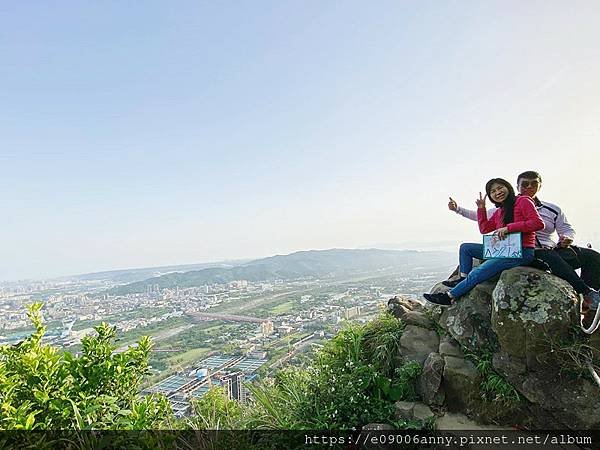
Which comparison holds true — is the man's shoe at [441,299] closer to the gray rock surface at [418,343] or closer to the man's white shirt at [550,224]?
the gray rock surface at [418,343]

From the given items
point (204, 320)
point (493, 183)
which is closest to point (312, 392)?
point (493, 183)

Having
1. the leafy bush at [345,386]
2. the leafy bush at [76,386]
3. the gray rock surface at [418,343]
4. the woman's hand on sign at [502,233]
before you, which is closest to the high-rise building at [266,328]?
the leafy bush at [345,386]

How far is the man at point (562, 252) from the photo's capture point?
12.0 ft

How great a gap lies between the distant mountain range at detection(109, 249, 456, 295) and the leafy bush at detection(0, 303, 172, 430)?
44.0ft

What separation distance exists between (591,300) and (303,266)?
20156 mm

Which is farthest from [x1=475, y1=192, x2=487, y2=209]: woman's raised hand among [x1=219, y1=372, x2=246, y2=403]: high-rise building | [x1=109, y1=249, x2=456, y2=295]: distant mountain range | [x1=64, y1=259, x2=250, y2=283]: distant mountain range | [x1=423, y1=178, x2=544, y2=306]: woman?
[x1=64, y1=259, x2=250, y2=283]: distant mountain range

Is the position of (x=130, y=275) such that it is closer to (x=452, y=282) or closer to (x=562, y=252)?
(x=452, y=282)

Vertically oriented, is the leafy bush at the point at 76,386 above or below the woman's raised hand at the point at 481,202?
below

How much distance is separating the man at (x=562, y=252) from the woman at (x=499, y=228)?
284mm

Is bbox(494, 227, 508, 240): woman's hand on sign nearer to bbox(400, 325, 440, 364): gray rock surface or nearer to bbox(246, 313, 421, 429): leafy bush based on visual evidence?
bbox(400, 325, 440, 364): gray rock surface

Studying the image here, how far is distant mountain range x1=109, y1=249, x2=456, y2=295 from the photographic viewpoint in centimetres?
1766

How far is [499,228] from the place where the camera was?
4.09 m

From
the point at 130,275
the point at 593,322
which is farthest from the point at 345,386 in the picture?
the point at 130,275

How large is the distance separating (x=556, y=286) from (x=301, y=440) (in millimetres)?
3245
